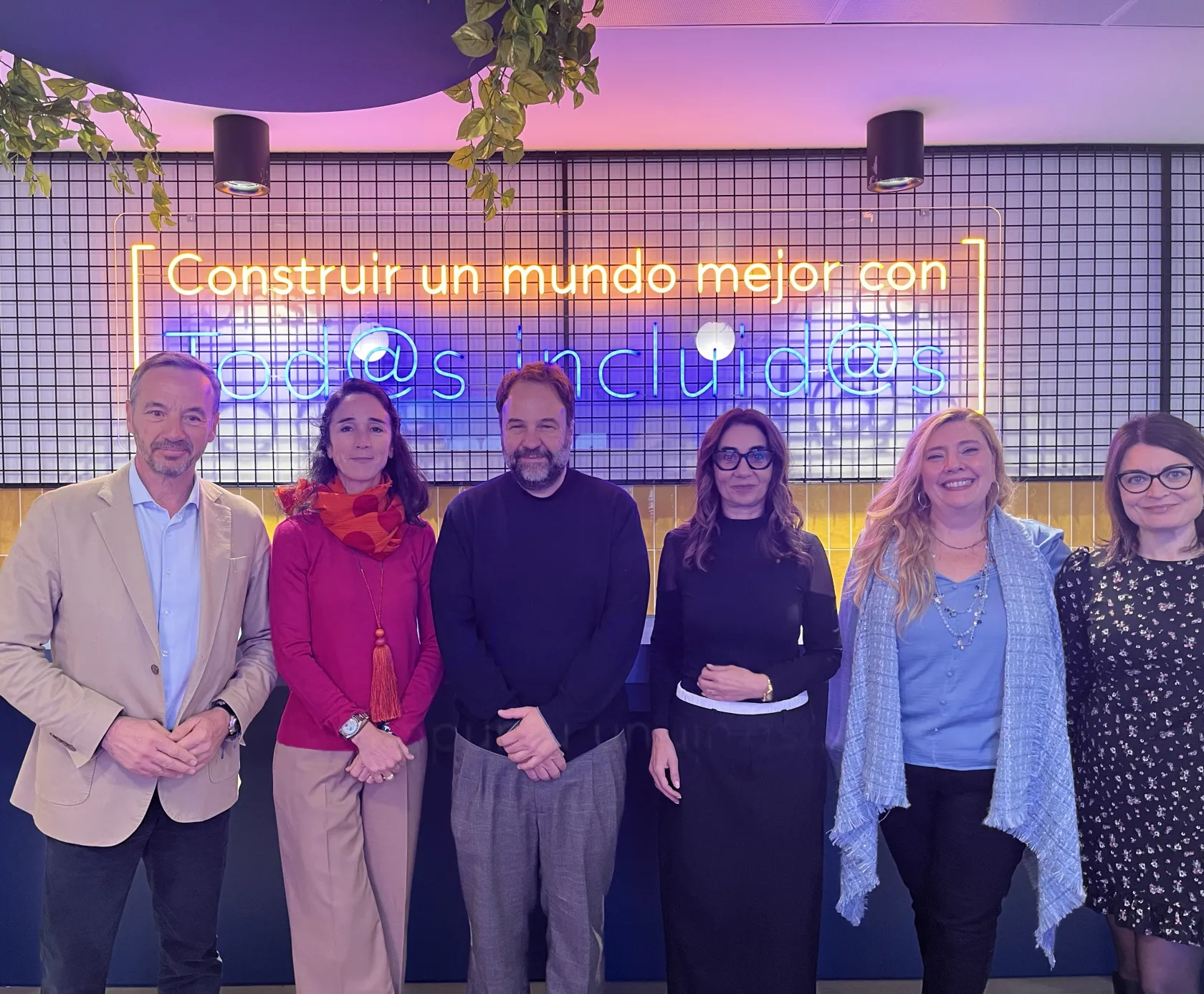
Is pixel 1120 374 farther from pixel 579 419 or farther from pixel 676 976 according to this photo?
pixel 676 976

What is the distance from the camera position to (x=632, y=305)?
13.2 feet

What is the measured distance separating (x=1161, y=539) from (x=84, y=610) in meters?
2.39

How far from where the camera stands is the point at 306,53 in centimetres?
86

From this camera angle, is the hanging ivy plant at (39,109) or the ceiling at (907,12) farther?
the ceiling at (907,12)

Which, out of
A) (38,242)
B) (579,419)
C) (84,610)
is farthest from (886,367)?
(38,242)

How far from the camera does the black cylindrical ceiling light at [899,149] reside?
3.39 meters

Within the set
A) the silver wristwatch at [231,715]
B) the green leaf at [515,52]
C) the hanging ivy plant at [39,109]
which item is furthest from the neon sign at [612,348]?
the green leaf at [515,52]

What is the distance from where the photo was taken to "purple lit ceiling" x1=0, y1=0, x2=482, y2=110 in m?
0.79

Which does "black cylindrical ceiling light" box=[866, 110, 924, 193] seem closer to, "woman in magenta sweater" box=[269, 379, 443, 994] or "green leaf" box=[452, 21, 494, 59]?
"woman in magenta sweater" box=[269, 379, 443, 994]

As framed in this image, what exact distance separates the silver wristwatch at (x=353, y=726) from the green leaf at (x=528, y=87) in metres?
1.48

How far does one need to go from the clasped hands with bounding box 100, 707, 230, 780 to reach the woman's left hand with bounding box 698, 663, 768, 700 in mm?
1110

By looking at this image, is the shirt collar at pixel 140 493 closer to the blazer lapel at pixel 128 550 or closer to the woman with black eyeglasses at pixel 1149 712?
the blazer lapel at pixel 128 550

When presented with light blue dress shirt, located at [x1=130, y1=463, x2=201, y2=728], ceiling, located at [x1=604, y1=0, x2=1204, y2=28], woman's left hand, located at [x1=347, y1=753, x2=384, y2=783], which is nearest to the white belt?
woman's left hand, located at [x1=347, y1=753, x2=384, y2=783]

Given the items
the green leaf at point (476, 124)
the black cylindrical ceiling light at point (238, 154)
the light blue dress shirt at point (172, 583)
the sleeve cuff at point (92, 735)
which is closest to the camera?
the green leaf at point (476, 124)
